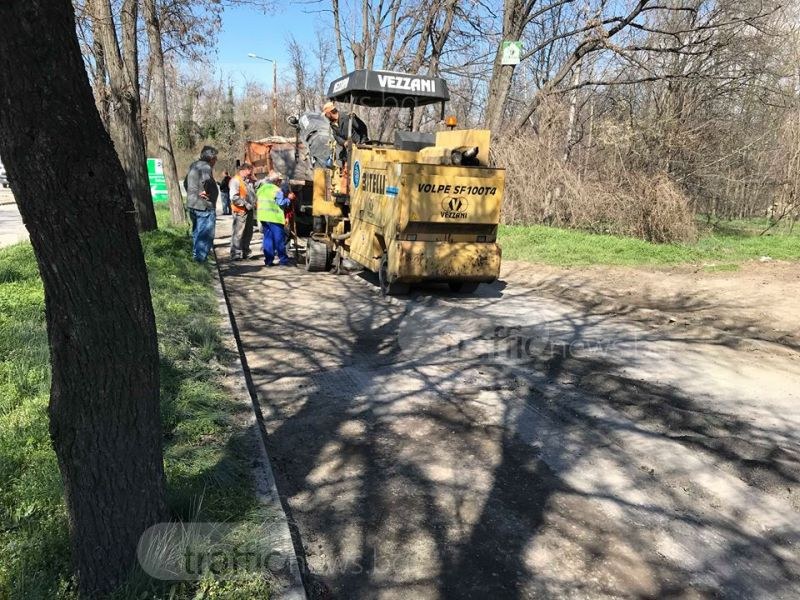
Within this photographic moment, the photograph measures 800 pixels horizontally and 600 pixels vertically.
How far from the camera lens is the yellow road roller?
8.21 m

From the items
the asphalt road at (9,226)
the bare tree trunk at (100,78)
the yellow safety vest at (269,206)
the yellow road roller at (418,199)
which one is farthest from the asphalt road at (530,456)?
the asphalt road at (9,226)

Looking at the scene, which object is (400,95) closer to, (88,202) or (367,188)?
(367,188)

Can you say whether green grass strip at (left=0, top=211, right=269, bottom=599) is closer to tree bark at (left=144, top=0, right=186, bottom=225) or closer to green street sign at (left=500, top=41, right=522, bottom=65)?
tree bark at (left=144, top=0, right=186, bottom=225)

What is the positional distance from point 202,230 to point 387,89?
375 cm

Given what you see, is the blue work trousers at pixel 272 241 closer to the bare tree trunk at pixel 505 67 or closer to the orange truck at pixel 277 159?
the orange truck at pixel 277 159

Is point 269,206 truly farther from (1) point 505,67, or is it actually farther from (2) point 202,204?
(1) point 505,67

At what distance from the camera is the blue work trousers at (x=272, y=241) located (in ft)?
36.2

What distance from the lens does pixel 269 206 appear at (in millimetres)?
10812

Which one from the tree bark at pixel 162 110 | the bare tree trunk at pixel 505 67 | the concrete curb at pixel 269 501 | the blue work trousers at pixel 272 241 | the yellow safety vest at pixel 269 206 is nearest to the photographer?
the concrete curb at pixel 269 501

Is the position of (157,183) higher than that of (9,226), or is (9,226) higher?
(157,183)

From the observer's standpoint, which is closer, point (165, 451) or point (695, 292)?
point (165, 451)

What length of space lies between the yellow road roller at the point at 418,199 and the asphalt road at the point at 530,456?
1.12 meters

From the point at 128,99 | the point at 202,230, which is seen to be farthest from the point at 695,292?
the point at 128,99

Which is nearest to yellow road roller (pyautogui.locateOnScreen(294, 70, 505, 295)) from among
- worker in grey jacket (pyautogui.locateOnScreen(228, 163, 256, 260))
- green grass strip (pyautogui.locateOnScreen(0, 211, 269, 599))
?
worker in grey jacket (pyautogui.locateOnScreen(228, 163, 256, 260))
